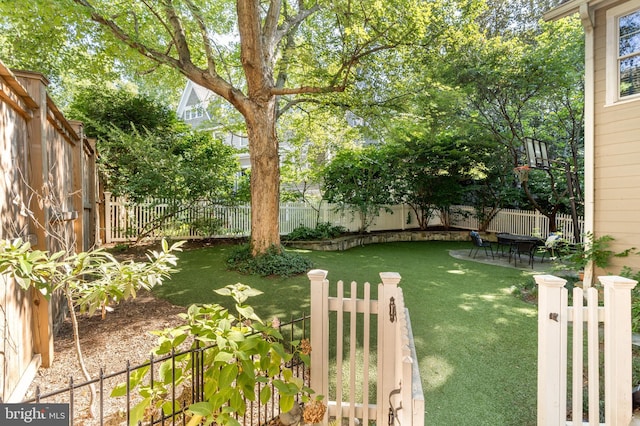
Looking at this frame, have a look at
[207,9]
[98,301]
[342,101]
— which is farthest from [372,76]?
[98,301]

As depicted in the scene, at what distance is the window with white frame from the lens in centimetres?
472

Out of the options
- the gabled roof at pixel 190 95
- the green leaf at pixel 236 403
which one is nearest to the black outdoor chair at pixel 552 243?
the green leaf at pixel 236 403

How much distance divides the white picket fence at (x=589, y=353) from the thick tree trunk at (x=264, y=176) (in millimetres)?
5353

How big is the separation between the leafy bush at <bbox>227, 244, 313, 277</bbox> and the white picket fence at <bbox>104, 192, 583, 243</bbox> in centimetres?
351

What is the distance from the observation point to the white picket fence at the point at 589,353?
6.98 ft

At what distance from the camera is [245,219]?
10.8m

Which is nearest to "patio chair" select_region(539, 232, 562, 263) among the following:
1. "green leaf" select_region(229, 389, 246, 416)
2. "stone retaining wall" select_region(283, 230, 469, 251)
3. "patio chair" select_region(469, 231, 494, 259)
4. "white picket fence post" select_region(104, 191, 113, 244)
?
"patio chair" select_region(469, 231, 494, 259)

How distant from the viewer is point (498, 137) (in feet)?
34.5

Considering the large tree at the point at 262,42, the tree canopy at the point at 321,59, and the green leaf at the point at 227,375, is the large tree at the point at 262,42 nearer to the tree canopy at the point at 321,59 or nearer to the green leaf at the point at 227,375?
the tree canopy at the point at 321,59

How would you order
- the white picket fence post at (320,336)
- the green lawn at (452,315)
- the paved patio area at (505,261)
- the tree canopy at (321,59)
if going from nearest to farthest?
the white picket fence post at (320,336) → the green lawn at (452,315) → the tree canopy at (321,59) → the paved patio area at (505,261)

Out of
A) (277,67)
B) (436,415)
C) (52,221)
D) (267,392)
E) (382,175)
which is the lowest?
(436,415)

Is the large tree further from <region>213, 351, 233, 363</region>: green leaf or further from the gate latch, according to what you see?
<region>213, 351, 233, 363</region>: green leaf

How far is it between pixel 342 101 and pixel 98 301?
6573 millimetres

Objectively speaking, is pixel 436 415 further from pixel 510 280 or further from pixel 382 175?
pixel 382 175
